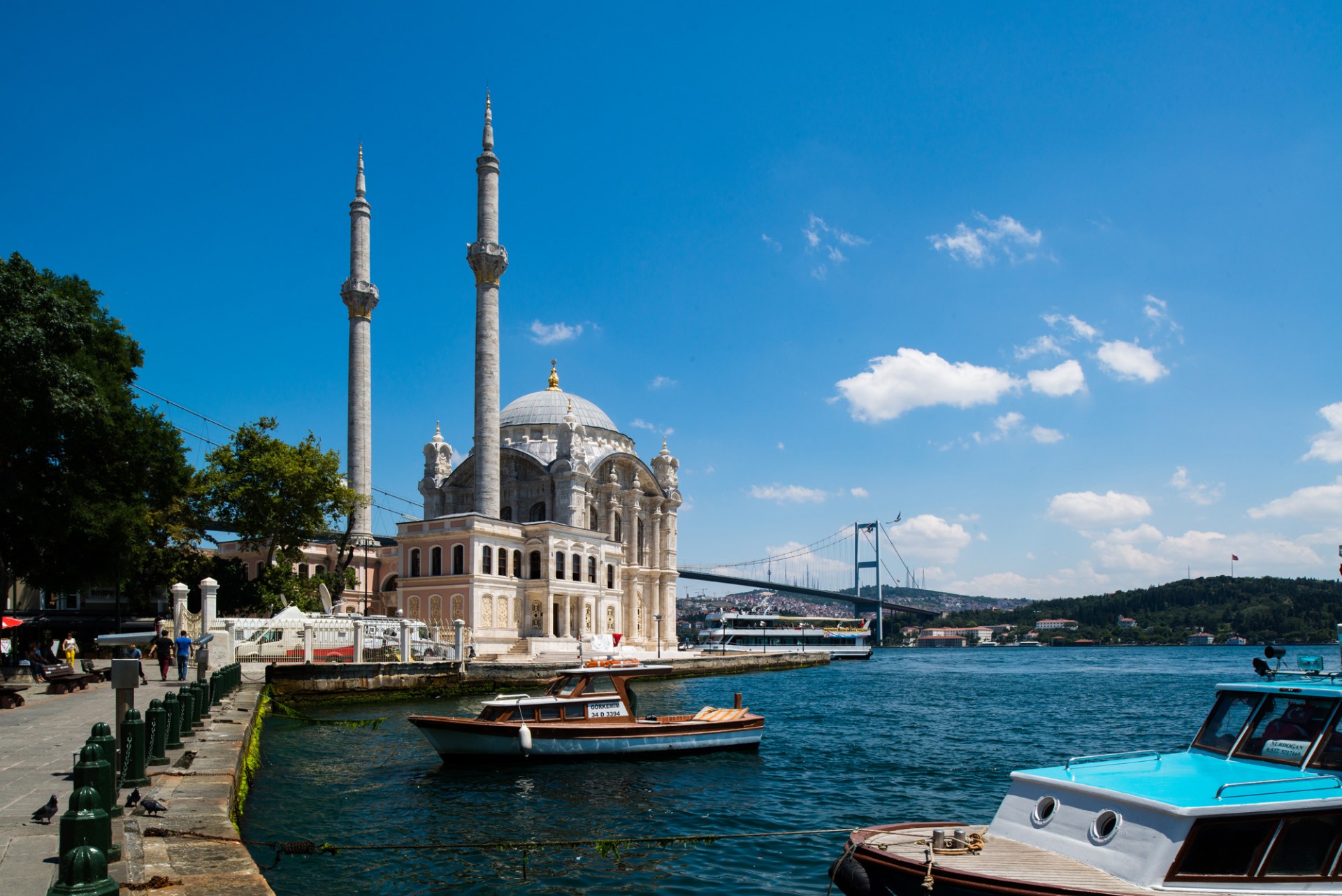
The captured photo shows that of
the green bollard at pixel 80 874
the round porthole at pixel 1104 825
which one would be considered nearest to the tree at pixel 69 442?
the green bollard at pixel 80 874

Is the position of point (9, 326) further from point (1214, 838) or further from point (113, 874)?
point (1214, 838)

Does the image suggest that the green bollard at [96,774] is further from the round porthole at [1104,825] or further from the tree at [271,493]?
the tree at [271,493]

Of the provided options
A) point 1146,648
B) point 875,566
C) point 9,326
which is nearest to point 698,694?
point 9,326

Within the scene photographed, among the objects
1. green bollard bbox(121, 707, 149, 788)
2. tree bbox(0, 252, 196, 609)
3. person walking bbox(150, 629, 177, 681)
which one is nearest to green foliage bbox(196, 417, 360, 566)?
tree bbox(0, 252, 196, 609)

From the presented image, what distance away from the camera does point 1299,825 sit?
7.34 meters

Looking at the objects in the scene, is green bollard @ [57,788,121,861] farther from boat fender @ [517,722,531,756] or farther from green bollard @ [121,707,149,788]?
boat fender @ [517,722,531,756]

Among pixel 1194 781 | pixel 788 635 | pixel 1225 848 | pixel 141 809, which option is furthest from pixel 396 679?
pixel 788 635

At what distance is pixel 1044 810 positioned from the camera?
8.30m

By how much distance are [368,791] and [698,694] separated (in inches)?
899

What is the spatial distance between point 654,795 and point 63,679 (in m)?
→ 12.8

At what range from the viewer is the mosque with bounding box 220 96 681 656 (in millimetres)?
44906

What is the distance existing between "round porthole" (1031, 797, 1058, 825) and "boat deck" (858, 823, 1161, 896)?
0.78ft

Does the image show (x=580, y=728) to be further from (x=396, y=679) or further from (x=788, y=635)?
(x=788, y=635)

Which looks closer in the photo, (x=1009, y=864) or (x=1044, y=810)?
(x=1009, y=864)
